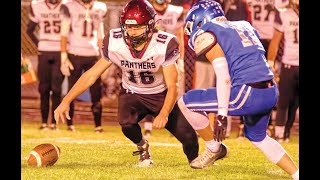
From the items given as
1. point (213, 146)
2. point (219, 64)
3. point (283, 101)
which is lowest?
point (283, 101)

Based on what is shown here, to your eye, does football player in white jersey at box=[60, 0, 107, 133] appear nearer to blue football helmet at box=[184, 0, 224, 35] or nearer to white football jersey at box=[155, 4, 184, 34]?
white football jersey at box=[155, 4, 184, 34]

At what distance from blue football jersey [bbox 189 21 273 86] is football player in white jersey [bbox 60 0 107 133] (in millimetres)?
3872

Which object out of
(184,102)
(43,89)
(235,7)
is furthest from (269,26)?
(184,102)

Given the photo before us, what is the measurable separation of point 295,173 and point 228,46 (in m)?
1.02

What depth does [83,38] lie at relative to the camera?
8.92 meters

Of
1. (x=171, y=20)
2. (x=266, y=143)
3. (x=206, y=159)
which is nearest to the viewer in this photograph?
(x=266, y=143)

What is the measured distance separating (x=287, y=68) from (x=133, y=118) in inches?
121

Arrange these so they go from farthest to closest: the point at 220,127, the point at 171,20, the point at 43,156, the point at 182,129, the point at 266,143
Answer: the point at 171,20
the point at 43,156
the point at 182,129
the point at 266,143
the point at 220,127

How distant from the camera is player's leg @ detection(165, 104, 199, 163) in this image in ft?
18.6

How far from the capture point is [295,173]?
5004 millimetres

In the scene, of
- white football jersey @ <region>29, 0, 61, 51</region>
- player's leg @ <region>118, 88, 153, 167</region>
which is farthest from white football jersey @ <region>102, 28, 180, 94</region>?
white football jersey @ <region>29, 0, 61, 51</region>

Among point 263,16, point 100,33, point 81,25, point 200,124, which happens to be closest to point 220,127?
point 200,124

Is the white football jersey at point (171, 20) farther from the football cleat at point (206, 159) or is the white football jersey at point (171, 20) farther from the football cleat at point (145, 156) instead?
the football cleat at point (206, 159)

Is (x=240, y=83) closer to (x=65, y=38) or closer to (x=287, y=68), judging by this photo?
(x=287, y=68)
